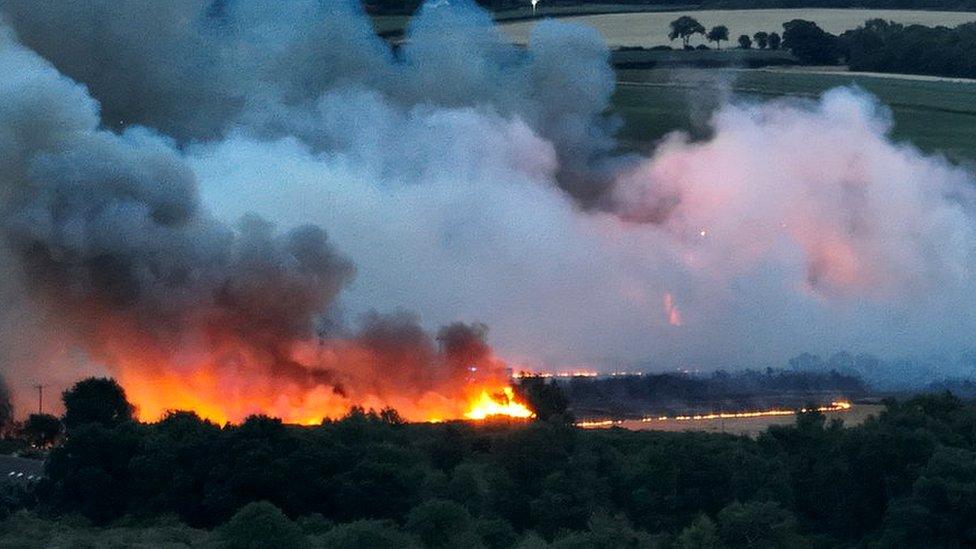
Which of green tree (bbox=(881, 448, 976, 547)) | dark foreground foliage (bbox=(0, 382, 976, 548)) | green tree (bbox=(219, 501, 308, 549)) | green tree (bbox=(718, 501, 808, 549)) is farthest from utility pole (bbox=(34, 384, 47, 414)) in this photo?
green tree (bbox=(881, 448, 976, 547))

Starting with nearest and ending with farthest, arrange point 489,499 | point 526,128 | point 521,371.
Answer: point 489,499 → point 521,371 → point 526,128

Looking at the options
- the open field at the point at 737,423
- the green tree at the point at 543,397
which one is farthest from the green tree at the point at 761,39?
the green tree at the point at 543,397

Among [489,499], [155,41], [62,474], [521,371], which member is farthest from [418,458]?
[155,41]

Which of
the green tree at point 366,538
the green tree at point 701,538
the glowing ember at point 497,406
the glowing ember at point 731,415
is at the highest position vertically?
the glowing ember at point 497,406

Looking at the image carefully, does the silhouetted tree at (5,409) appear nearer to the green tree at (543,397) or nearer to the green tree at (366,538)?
the green tree at (543,397)

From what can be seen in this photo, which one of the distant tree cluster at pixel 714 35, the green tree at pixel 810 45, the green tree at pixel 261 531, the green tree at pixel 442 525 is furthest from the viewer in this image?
the green tree at pixel 810 45

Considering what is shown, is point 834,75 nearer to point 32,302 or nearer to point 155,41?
point 155,41
